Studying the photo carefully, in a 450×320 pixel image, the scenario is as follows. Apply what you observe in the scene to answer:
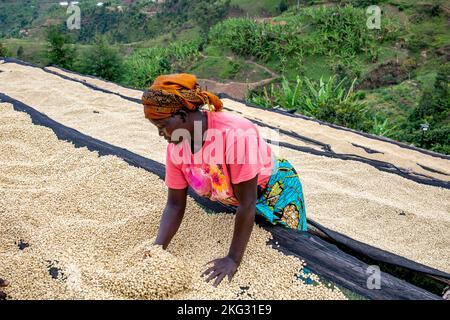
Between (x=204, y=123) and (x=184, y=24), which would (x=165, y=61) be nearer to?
(x=184, y=24)

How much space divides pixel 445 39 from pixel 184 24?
1833cm

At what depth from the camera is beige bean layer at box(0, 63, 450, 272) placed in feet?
9.15

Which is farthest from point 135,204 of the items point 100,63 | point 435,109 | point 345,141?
point 435,109

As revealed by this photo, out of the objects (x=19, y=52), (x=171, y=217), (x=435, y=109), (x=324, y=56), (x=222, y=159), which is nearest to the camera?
(x=222, y=159)

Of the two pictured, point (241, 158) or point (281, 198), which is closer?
point (241, 158)

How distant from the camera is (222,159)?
1731mm

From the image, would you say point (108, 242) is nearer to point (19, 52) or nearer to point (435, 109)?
point (435, 109)

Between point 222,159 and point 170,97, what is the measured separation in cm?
32

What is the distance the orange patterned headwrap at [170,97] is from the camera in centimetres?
162

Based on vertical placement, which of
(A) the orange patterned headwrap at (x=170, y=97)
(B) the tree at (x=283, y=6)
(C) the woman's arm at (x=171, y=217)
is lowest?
(B) the tree at (x=283, y=6)

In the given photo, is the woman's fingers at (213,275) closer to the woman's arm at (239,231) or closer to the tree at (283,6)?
the woman's arm at (239,231)

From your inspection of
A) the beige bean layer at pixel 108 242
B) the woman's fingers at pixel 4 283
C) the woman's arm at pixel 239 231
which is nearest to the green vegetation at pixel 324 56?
the beige bean layer at pixel 108 242

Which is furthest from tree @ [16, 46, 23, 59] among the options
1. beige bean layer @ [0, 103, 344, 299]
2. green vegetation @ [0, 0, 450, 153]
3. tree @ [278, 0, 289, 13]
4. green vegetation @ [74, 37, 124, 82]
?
beige bean layer @ [0, 103, 344, 299]
